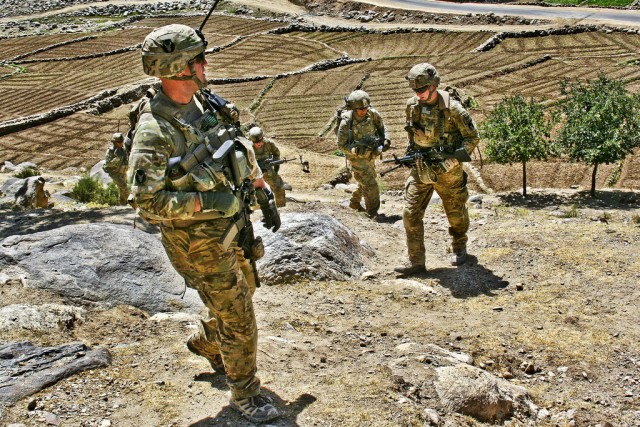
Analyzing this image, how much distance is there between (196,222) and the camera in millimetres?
5461

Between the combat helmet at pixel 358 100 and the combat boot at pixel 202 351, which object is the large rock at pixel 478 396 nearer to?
the combat boot at pixel 202 351

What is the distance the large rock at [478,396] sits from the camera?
6.03 m

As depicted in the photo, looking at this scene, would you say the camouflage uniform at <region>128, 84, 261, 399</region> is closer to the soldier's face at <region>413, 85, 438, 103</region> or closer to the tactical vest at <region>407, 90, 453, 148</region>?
the soldier's face at <region>413, 85, 438, 103</region>

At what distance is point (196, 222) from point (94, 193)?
11.7 metres

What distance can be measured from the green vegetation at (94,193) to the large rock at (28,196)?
690 mm

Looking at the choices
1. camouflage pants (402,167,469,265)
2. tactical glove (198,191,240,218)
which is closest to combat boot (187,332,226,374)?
tactical glove (198,191,240,218)

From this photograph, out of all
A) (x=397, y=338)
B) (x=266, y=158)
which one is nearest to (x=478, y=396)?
(x=397, y=338)

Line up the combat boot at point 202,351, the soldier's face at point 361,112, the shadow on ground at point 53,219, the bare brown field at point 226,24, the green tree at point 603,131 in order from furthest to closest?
the bare brown field at point 226,24 → the green tree at point 603,131 → the soldier's face at point 361,112 → the shadow on ground at point 53,219 → the combat boot at point 202,351

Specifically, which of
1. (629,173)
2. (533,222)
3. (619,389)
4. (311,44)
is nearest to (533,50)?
(311,44)

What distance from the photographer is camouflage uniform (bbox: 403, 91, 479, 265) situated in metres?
9.34

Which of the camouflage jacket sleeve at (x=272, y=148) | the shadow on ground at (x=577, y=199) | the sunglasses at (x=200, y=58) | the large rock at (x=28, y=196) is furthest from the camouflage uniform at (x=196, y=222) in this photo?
the large rock at (x=28, y=196)

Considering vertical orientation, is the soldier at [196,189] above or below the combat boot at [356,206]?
above

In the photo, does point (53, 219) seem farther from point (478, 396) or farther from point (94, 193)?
point (478, 396)

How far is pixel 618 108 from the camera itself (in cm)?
1602
